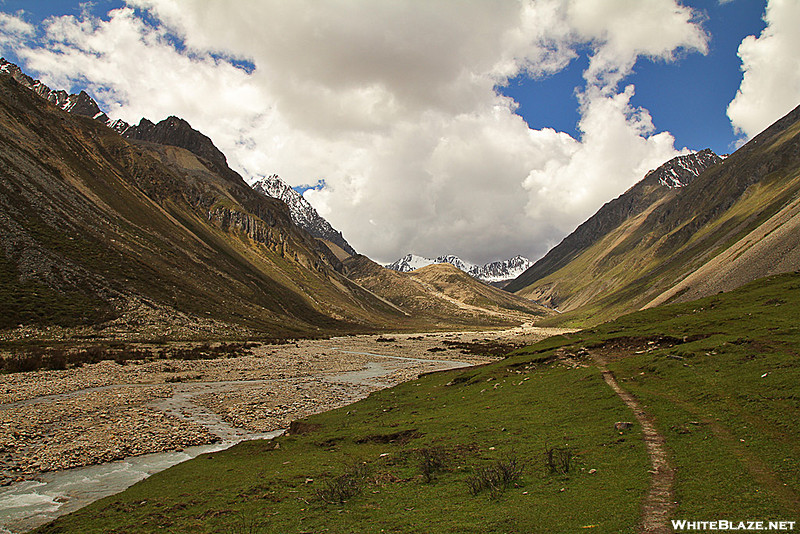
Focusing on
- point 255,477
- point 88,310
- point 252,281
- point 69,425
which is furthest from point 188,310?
point 255,477

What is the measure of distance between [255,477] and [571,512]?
44.4ft

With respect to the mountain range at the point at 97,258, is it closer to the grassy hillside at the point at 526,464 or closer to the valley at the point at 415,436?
the valley at the point at 415,436

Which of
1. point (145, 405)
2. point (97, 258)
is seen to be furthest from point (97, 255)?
point (145, 405)

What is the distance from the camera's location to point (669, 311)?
63156mm

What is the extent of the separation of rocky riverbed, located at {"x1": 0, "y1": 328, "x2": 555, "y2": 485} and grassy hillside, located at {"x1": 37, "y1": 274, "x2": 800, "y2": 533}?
702 centimetres

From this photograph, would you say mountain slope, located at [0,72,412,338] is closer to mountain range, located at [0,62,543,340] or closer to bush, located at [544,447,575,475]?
mountain range, located at [0,62,543,340]

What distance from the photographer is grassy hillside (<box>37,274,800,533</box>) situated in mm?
11227

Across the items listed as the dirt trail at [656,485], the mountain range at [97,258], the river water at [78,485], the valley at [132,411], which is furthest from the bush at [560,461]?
the mountain range at [97,258]

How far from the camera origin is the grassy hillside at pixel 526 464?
11.2m

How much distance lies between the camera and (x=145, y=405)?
35844 mm

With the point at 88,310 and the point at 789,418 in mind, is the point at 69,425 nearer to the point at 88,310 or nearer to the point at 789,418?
the point at 789,418

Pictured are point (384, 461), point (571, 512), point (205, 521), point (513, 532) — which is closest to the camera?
point (513, 532)

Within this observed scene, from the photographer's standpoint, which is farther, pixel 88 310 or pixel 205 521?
pixel 88 310

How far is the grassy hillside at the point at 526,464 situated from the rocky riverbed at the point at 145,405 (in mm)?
7015
